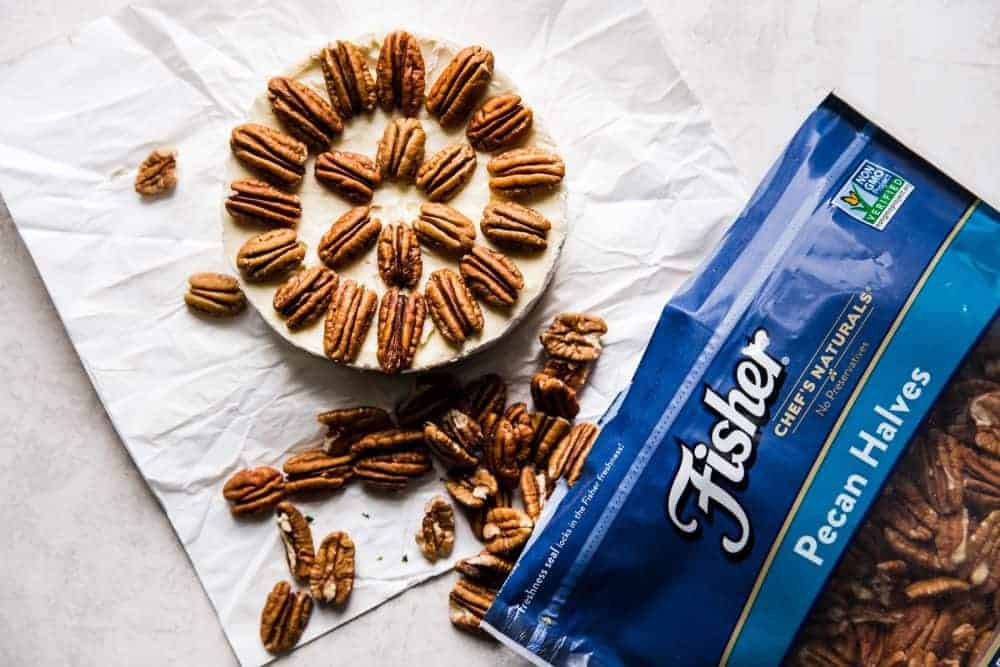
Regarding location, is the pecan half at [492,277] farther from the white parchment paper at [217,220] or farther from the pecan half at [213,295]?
the pecan half at [213,295]

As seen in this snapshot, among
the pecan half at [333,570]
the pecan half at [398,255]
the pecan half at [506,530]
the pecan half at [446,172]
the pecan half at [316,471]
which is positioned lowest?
the pecan half at [333,570]

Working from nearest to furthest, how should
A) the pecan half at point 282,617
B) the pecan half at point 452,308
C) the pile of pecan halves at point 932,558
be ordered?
1. the pile of pecan halves at point 932,558
2. the pecan half at point 452,308
3. the pecan half at point 282,617

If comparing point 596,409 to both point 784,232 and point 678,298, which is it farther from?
point 784,232

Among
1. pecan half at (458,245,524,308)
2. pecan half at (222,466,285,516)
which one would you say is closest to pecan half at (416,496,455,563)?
pecan half at (222,466,285,516)

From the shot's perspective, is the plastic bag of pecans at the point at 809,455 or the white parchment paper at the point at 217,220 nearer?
the plastic bag of pecans at the point at 809,455

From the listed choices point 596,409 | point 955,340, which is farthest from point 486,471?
point 955,340

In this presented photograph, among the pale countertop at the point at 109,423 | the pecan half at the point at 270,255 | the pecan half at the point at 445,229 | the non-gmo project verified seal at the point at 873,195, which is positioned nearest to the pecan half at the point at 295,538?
the pale countertop at the point at 109,423
